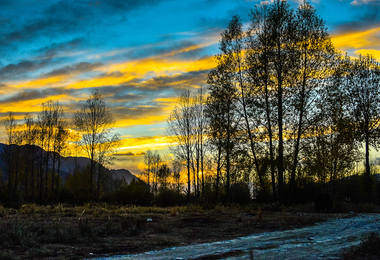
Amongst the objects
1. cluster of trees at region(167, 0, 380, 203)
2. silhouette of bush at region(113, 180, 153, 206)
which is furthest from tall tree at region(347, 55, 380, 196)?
silhouette of bush at region(113, 180, 153, 206)

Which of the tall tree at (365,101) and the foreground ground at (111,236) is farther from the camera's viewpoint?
the tall tree at (365,101)

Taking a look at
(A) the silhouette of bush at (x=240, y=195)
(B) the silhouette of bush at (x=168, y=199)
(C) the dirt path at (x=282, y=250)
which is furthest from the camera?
(A) the silhouette of bush at (x=240, y=195)

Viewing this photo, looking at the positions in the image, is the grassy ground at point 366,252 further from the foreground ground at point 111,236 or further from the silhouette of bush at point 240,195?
the silhouette of bush at point 240,195

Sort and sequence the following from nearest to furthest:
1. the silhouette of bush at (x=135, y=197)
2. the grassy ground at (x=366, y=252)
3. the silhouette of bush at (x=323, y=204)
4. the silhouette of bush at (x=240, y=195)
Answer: the grassy ground at (x=366, y=252) → the silhouette of bush at (x=323, y=204) → the silhouette of bush at (x=135, y=197) → the silhouette of bush at (x=240, y=195)

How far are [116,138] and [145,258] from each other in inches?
1200

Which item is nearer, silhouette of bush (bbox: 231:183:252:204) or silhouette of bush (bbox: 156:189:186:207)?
silhouette of bush (bbox: 156:189:186:207)

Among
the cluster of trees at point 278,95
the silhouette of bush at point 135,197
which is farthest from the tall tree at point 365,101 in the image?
the silhouette of bush at point 135,197

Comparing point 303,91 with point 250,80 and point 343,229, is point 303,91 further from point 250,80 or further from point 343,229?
point 343,229

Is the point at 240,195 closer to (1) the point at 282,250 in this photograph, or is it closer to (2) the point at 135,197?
(2) the point at 135,197

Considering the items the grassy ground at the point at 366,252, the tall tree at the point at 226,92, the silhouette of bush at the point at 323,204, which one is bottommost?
the silhouette of bush at the point at 323,204

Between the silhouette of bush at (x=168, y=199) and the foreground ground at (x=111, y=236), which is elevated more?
the foreground ground at (x=111, y=236)

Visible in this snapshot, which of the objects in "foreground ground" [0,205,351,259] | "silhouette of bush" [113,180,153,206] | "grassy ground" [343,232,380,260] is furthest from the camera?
"silhouette of bush" [113,180,153,206]

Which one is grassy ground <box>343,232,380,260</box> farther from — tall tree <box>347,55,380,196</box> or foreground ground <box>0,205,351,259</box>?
tall tree <box>347,55,380,196</box>

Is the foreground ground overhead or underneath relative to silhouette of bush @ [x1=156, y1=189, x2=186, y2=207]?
overhead
